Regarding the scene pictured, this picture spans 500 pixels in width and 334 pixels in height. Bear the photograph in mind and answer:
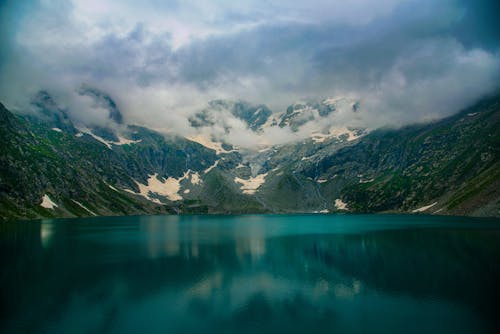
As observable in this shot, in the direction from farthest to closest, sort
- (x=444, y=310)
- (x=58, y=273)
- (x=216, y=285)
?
1. (x=58, y=273)
2. (x=216, y=285)
3. (x=444, y=310)

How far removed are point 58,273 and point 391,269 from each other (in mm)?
57445

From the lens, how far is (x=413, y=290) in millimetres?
51031

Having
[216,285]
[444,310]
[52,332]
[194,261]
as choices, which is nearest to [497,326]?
[444,310]

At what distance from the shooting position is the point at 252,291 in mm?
53250

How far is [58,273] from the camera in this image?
205 feet

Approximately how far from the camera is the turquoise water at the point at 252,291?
3888cm

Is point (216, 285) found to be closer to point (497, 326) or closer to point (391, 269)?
point (391, 269)

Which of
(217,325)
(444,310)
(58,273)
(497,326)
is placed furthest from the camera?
(58,273)

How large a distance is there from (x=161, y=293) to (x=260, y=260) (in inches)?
1271

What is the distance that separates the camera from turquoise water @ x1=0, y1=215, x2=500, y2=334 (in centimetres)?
3888

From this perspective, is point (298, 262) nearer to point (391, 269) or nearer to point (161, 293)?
point (391, 269)

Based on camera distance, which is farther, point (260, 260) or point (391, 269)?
point (260, 260)

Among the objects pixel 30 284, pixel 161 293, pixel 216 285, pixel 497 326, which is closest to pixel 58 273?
pixel 30 284

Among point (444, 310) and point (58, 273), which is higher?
point (58, 273)
